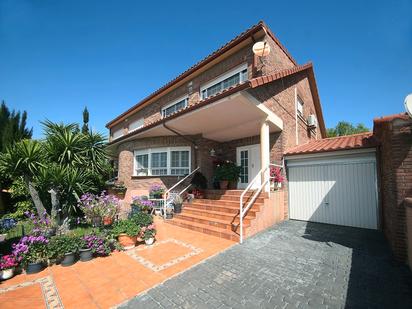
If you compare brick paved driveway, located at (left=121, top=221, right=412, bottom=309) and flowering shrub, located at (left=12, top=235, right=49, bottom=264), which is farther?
flowering shrub, located at (left=12, top=235, right=49, bottom=264)

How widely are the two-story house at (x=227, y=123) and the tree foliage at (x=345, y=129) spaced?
24.2 metres

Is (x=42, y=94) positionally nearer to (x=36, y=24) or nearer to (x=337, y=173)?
(x=36, y=24)

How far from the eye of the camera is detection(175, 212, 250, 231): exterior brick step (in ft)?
21.8

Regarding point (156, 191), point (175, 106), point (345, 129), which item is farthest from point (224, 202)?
point (345, 129)

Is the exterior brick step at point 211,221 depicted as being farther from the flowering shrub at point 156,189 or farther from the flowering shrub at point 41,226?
the flowering shrub at point 41,226

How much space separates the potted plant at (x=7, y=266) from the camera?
410 centimetres

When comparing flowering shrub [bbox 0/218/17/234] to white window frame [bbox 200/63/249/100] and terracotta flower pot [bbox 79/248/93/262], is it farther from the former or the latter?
white window frame [bbox 200/63/249/100]

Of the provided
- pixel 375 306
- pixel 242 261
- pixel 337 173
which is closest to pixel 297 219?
pixel 337 173

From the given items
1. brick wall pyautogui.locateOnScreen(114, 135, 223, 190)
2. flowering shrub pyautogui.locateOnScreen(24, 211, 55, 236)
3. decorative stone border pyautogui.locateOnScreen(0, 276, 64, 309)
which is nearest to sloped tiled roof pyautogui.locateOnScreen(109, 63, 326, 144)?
brick wall pyautogui.locateOnScreen(114, 135, 223, 190)

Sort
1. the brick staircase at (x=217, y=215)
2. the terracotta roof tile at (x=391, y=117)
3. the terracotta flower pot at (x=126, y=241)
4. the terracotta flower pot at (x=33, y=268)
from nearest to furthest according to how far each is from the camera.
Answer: the terracotta flower pot at (x=33, y=268)
the terracotta roof tile at (x=391, y=117)
the terracotta flower pot at (x=126, y=241)
the brick staircase at (x=217, y=215)

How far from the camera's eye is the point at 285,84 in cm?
980

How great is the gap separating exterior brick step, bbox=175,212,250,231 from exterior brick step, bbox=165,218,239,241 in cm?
13

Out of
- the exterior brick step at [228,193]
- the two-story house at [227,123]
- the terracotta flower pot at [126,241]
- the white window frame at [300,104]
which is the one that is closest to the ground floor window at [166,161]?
the two-story house at [227,123]

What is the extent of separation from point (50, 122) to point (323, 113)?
62.2ft
